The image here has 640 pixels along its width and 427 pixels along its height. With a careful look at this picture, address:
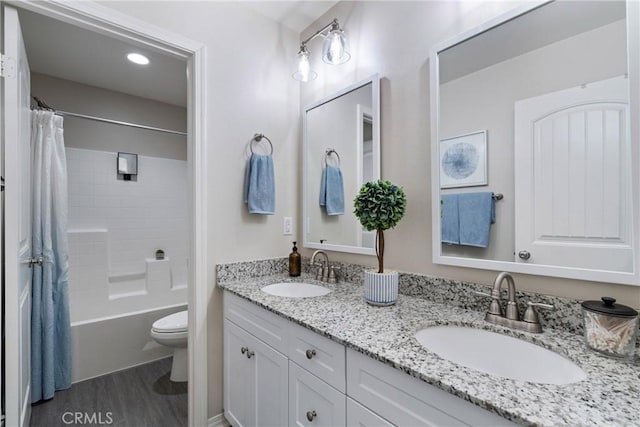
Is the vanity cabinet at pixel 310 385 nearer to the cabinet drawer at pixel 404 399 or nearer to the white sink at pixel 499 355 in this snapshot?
the cabinet drawer at pixel 404 399

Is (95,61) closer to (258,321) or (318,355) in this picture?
(258,321)

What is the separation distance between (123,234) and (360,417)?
2.87m

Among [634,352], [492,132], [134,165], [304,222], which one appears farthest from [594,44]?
[134,165]

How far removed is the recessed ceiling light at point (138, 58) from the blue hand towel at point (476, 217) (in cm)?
237

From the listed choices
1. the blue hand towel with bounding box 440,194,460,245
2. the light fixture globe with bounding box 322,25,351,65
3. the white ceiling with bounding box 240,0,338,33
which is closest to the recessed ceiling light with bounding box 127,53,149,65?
the white ceiling with bounding box 240,0,338,33

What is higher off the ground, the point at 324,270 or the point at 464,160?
the point at 464,160

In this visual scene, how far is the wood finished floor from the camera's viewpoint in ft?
5.74

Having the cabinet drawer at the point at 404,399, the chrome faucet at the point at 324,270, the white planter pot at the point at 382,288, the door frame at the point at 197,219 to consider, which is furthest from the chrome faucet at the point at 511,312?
the door frame at the point at 197,219

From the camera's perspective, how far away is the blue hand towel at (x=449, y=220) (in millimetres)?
1239

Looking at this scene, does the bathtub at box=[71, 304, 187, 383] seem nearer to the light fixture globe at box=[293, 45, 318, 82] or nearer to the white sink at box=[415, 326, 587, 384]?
the light fixture globe at box=[293, 45, 318, 82]

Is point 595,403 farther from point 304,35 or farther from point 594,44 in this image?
point 304,35

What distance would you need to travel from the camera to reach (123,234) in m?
2.88

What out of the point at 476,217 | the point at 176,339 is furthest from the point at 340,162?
the point at 176,339

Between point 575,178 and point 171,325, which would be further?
point 171,325
